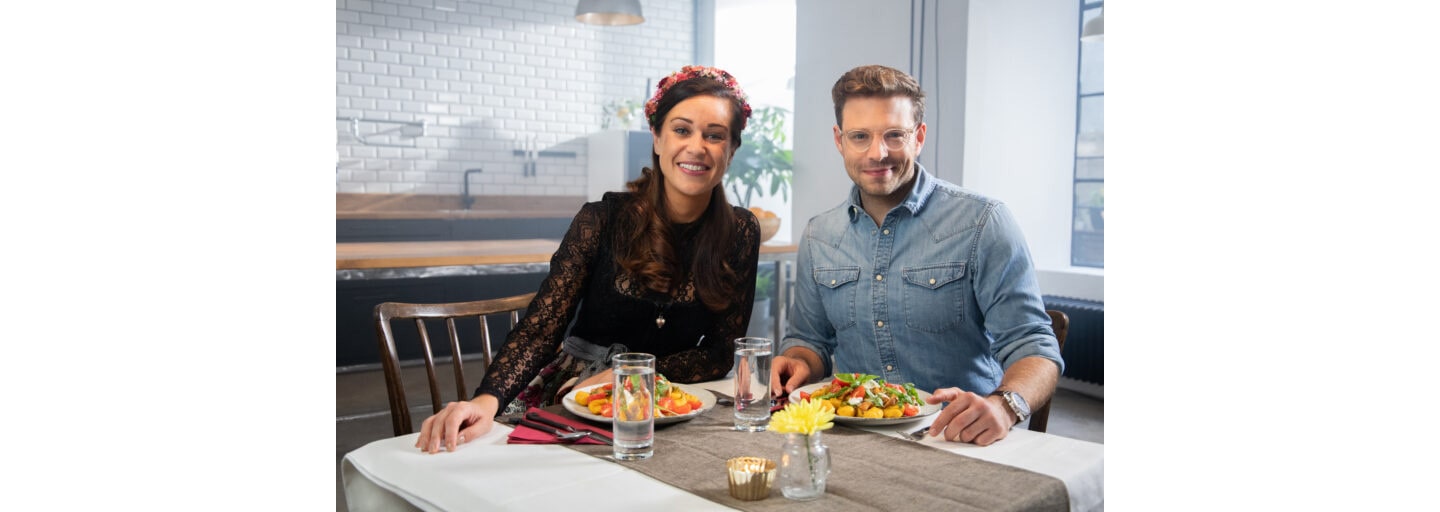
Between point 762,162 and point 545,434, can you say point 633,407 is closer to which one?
point 545,434

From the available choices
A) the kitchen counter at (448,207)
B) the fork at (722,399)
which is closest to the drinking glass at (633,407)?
the fork at (722,399)

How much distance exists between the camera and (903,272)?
63.9 inches

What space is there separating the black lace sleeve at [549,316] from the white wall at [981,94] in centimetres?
208

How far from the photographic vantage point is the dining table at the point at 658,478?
93 centimetres

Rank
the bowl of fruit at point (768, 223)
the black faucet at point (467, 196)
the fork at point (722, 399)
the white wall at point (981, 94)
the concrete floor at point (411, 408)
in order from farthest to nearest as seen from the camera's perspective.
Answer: the black faucet at point (467, 196) < the bowl of fruit at point (768, 223) < the white wall at point (981, 94) < the concrete floor at point (411, 408) < the fork at point (722, 399)

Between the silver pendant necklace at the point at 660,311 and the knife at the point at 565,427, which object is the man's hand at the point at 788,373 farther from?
the knife at the point at 565,427

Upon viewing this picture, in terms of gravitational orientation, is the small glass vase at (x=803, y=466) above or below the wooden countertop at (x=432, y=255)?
below

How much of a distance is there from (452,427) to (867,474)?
1.59 ft

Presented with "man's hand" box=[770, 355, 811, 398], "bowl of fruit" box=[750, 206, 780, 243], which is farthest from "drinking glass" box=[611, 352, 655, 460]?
"bowl of fruit" box=[750, 206, 780, 243]

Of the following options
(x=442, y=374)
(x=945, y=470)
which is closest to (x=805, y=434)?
(x=945, y=470)

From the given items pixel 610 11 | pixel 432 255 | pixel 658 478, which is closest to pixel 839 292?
pixel 658 478

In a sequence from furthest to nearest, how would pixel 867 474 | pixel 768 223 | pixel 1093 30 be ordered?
pixel 768 223 < pixel 1093 30 < pixel 867 474
